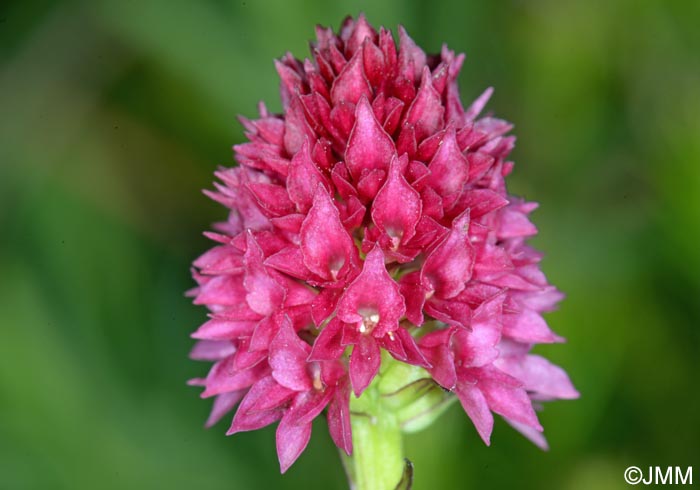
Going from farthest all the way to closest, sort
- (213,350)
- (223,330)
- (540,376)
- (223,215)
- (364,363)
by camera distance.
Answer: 1. (223,215)
2. (213,350)
3. (540,376)
4. (223,330)
5. (364,363)

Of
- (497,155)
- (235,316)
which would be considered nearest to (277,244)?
(235,316)

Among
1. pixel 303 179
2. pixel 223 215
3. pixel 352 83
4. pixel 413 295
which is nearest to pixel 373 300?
pixel 413 295

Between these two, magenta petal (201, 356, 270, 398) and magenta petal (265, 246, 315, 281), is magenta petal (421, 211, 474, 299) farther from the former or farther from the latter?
magenta petal (201, 356, 270, 398)

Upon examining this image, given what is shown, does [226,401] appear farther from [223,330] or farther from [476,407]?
[476,407]

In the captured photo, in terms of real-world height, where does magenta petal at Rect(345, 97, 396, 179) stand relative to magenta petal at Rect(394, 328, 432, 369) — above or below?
above

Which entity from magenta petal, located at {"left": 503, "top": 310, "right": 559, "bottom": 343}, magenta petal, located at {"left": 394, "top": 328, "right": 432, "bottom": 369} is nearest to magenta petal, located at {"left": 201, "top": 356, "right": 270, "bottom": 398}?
magenta petal, located at {"left": 394, "top": 328, "right": 432, "bottom": 369}
